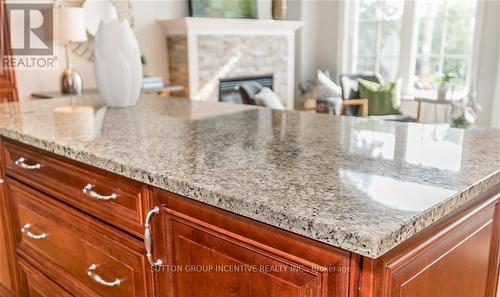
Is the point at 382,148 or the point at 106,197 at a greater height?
the point at 382,148

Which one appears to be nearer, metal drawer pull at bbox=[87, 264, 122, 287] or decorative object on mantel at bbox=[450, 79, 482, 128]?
metal drawer pull at bbox=[87, 264, 122, 287]

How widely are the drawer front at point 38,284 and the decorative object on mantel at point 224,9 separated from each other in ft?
12.5

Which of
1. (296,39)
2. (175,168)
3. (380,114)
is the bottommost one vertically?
(380,114)

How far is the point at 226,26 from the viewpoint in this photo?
510cm

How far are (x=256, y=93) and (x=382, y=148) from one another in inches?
112

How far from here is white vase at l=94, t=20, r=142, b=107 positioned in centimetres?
189

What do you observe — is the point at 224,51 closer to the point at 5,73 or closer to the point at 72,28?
the point at 72,28

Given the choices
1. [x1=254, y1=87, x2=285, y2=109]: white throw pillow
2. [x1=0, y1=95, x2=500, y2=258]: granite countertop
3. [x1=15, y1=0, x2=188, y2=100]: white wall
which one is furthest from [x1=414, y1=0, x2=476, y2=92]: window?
[x1=0, y1=95, x2=500, y2=258]: granite countertop

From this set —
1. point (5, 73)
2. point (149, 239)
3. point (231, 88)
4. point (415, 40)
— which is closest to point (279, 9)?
point (231, 88)

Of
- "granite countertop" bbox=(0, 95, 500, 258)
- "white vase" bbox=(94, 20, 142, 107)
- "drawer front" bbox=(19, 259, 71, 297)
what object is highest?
"white vase" bbox=(94, 20, 142, 107)

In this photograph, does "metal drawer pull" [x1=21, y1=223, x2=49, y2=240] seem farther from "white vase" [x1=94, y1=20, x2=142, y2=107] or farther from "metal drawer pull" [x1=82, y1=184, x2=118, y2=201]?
"white vase" [x1=94, y1=20, x2=142, y2=107]

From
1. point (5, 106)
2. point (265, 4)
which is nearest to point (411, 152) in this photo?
point (5, 106)

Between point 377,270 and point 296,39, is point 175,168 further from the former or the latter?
point 296,39

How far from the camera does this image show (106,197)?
120 centimetres
